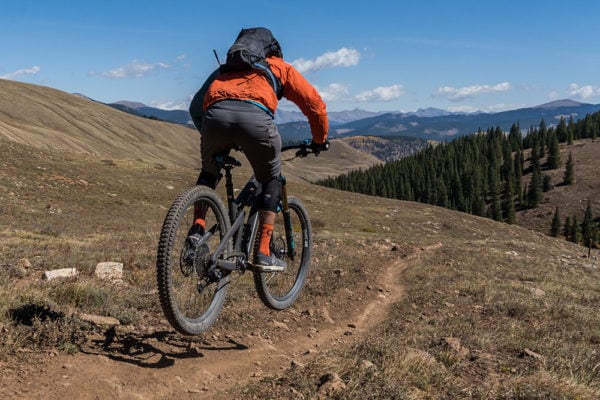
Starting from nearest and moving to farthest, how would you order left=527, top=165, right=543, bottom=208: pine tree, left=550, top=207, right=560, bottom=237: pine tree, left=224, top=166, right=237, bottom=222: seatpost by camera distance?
left=224, top=166, right=237, bottom=222: seatpost, left=550, top=207, right=560, bottom=237: pine tree, left=527, top=165, right=543, bottom=208: pine tree

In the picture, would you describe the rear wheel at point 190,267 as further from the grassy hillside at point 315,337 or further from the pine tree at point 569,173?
the pine tree at point 569,173

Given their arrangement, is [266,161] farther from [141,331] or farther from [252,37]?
[141,331]

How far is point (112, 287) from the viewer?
25.5ft

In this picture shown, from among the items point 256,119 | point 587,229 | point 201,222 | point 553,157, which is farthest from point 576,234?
point 201,222

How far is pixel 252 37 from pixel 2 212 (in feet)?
83.6

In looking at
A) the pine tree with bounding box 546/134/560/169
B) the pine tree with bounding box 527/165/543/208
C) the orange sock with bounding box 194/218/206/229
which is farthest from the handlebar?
the pine tree with bounding box 546/134/560/169

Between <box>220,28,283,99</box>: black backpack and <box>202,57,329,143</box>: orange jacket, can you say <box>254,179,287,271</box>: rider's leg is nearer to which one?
<box>202,57,329,143</box>: orange jacket

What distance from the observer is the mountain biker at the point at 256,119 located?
535 cm

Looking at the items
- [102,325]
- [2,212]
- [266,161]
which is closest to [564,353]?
[266,161]

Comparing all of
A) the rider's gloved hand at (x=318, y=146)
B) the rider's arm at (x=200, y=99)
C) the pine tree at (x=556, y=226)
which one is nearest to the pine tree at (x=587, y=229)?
the pine tree at (x=556, y=226)

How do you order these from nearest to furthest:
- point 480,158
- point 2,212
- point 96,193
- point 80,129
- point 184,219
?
1. point 184,219
2. point 2,212
3. point 96,193
4. point 80,129
5. point 480,158

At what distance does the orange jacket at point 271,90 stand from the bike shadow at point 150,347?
3059 millimetres

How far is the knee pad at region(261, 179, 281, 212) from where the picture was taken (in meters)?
6.29

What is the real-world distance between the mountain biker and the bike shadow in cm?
133
